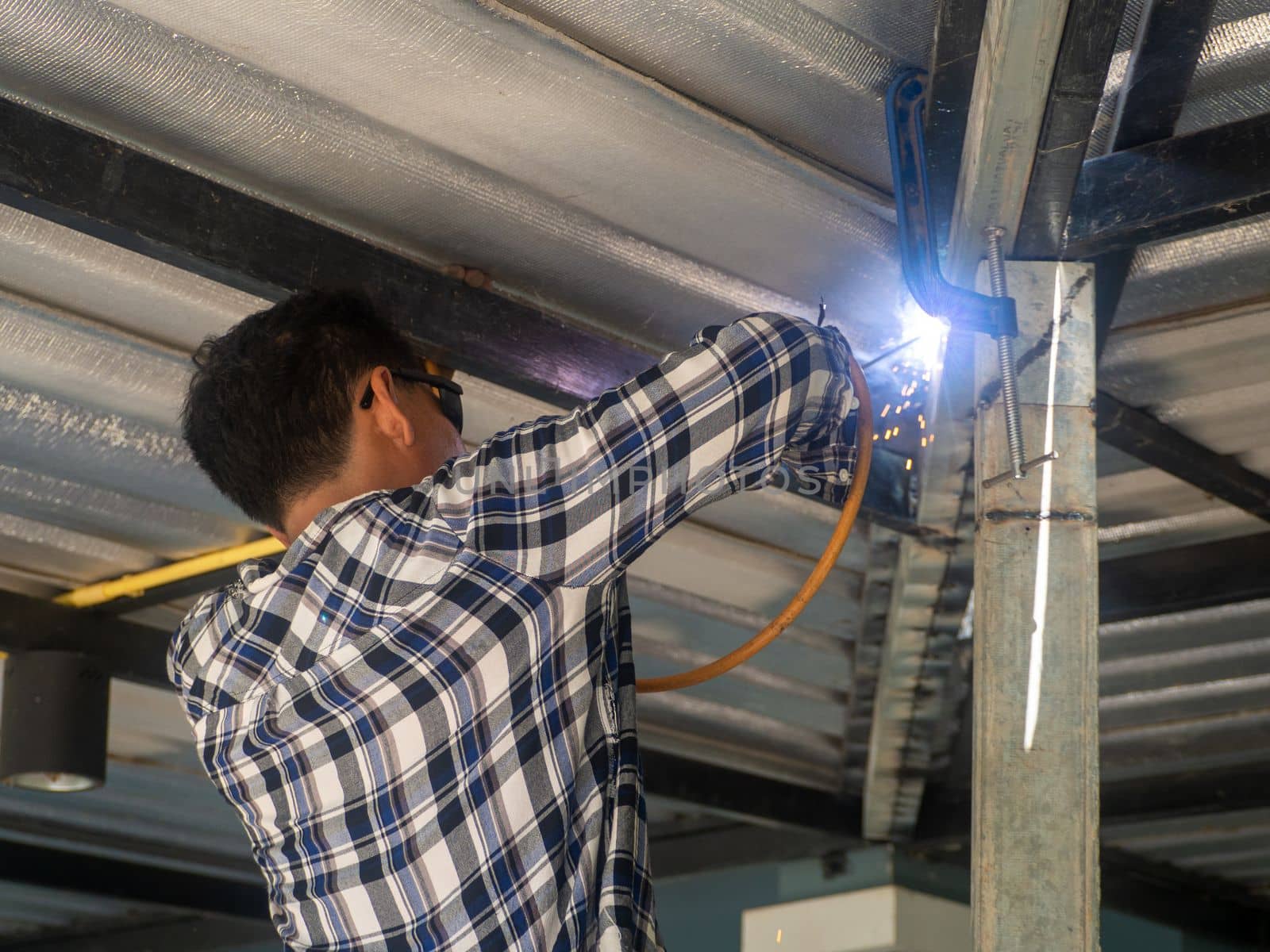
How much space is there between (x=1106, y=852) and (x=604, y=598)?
560cm

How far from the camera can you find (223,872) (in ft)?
23.8

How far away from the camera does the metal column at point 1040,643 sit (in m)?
1.96

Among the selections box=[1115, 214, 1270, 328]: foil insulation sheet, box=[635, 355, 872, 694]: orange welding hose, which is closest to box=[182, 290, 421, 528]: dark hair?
box=[635, 355, 872, 694]: orange welding hose

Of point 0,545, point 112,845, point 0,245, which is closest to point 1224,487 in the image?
point 0,245

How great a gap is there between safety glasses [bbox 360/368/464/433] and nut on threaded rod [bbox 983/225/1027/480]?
75cm

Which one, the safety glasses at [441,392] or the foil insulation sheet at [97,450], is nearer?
the safety glasses at [441,392]

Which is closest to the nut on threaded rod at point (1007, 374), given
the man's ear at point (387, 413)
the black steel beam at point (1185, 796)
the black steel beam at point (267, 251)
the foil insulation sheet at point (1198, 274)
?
the foil insulation sheet at point (1198, 274)

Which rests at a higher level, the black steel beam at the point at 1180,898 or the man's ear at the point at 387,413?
the man's ear at the point at 387,413

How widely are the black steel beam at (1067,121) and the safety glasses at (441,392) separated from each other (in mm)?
839

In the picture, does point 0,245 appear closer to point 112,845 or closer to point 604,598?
point 604,598

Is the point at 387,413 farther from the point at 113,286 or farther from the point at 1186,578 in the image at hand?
the point at 1186,578

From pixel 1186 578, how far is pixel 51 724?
297 cm

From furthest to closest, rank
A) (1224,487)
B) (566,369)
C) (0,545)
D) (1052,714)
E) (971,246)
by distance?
(0,545) < (1224,487) < (566,369) < (971,246) < (1052,714)

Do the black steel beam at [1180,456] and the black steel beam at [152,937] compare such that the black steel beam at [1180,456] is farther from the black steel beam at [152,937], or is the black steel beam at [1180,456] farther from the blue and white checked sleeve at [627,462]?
the black steel beam at [152,937]
